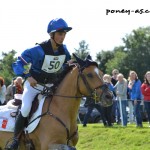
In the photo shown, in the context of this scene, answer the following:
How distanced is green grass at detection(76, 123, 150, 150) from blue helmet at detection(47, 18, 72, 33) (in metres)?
6.39

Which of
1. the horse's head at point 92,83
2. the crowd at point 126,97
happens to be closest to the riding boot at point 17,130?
the horse's head at point 92,83

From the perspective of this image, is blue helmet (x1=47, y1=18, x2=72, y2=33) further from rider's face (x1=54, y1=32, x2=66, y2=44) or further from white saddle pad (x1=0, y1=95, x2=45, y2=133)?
white saddle pad (x1=0, y1=95, x2=45, y2=133)

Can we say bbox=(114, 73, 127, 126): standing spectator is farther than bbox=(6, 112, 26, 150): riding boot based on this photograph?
Yes

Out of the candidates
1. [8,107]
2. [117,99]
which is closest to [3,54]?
[117,99]

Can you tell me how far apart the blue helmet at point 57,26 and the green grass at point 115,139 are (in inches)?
252

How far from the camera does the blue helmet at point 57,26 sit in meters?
8.32

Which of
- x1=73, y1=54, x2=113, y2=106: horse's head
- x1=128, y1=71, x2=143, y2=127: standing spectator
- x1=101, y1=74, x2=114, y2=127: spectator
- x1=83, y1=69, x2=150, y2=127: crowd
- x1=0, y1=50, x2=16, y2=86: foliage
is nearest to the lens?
x1=73, y1=54, x2=113, y2=106: horse's head

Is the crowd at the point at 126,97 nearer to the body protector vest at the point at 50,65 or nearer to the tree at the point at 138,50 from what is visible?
the body protector vest at the point at 50,65

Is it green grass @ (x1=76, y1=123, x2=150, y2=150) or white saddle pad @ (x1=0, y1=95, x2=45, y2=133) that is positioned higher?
white saddle pad @ (x1=0, y1=95, x2=45, y2=133)

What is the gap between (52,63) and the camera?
8484 mm

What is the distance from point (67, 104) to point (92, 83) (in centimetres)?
63

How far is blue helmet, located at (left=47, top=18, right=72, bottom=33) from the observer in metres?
8.32

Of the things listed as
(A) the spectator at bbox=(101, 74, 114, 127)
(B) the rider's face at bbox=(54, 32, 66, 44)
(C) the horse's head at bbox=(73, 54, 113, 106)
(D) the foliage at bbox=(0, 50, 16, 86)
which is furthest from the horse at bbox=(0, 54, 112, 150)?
(D) the foliage at bbox=(0, 50, 16, 86)

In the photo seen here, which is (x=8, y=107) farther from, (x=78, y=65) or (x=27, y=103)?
(x=78, y=65)
